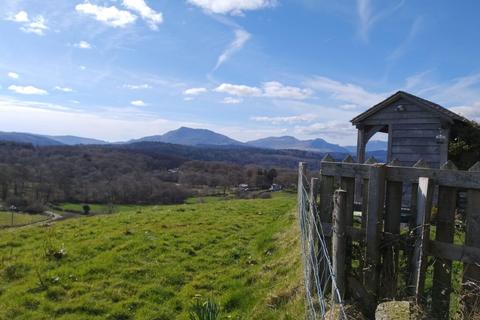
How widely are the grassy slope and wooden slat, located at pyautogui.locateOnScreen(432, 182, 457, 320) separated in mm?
1829

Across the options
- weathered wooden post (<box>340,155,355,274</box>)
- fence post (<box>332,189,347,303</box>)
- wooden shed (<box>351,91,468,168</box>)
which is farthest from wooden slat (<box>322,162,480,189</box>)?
wooden shed (<box>351,91,468,168</box>)

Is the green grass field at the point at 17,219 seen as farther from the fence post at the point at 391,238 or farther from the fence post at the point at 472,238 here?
the fence post at the point at 472,238

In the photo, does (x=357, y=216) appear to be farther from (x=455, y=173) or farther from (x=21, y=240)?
(x=21, y=240)

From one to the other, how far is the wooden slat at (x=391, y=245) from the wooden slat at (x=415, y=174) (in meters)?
0.16

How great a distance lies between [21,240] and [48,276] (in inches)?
181

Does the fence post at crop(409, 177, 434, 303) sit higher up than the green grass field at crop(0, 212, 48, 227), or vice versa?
the fence post at crop(409, 177, 434, 303)

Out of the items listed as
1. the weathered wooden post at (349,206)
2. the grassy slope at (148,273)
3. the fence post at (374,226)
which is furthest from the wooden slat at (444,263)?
the grassy slope at (148,273)

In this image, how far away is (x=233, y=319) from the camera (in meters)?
6.73

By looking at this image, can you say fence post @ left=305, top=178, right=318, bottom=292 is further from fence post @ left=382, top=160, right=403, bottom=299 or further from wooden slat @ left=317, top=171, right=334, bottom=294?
fence post @ left=382, top=160, right=403, bottom=299

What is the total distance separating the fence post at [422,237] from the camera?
4492mm

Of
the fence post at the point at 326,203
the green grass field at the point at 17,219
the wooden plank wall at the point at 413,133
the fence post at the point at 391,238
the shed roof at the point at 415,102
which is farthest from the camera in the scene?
the green grass field at the point at 17,219

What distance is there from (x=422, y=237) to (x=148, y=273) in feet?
21.7

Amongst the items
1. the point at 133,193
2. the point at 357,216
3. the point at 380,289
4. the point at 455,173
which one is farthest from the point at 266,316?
the point at 133,193

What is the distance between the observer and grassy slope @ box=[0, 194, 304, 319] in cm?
726
